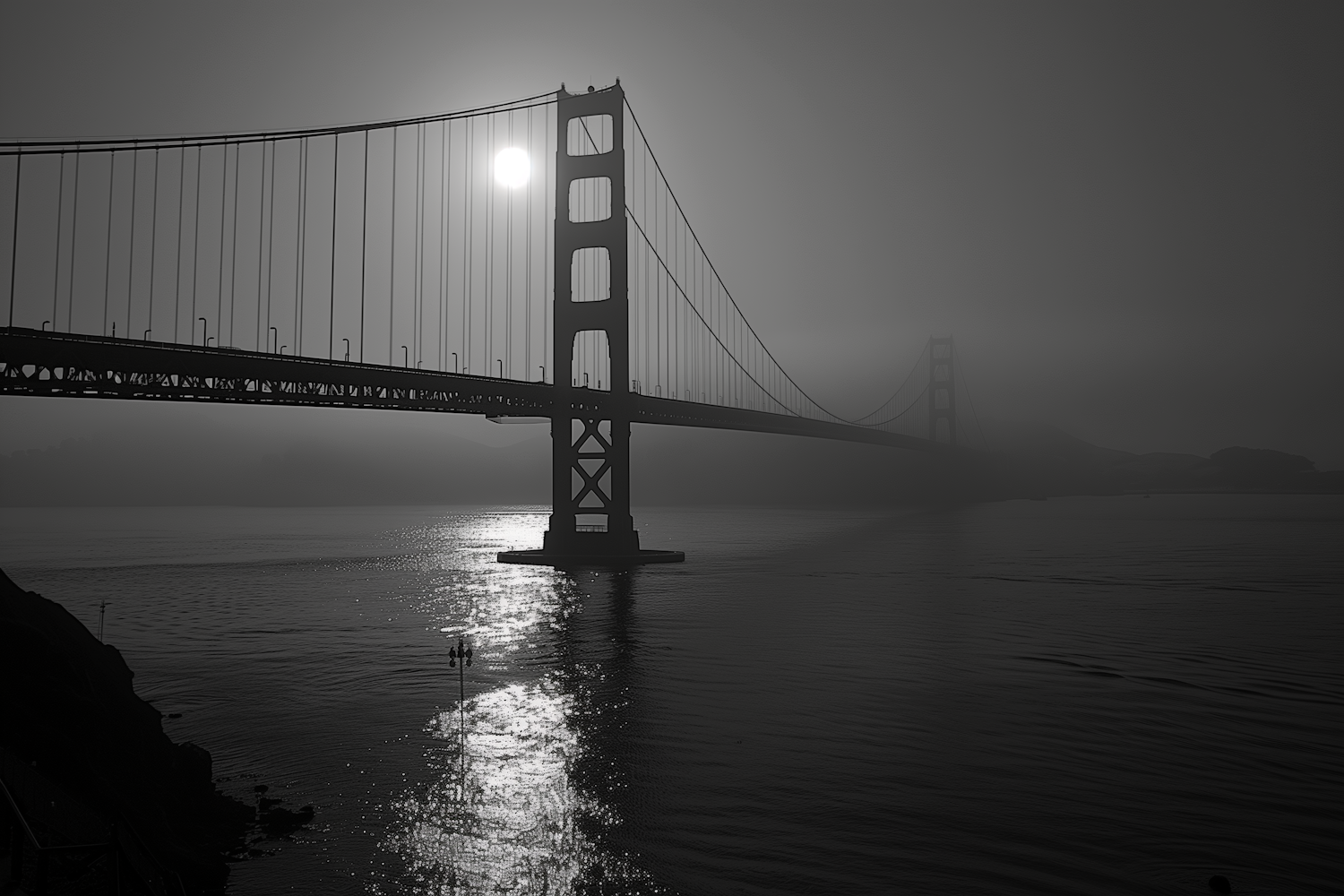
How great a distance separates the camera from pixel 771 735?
13.2 meters

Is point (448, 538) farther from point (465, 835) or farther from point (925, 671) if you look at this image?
point (465, 835)

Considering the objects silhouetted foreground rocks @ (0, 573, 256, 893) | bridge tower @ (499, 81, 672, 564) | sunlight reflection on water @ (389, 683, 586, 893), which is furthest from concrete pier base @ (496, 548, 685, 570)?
silhouetted foreground rocks @ (0, 573, 256, 893)

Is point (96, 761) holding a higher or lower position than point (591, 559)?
higher

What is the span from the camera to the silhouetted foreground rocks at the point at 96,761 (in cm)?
688

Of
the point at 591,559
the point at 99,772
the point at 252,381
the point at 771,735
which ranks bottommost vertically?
the point at 771,735

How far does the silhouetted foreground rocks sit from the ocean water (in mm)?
720

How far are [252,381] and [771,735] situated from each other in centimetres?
3153

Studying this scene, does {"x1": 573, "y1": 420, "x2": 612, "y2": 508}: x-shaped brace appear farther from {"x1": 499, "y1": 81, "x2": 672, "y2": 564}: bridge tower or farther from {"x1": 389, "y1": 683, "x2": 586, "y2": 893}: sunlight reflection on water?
{"x1": 389, "y1": 683, "x2": 586, "y2": 893}: sunlight reflection on water

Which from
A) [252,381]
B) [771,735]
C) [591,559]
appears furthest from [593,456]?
[771,735]

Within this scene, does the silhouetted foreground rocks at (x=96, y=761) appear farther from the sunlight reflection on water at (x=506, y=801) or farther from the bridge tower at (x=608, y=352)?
the bridge tower at (x=608, y=352)

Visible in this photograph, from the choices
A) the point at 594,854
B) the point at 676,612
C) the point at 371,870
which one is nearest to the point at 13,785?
the point at 371,870

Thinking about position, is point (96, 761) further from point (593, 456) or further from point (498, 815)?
point (593, 456)

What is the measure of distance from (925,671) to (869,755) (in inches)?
274

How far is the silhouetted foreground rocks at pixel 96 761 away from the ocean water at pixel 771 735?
0.72 metres
